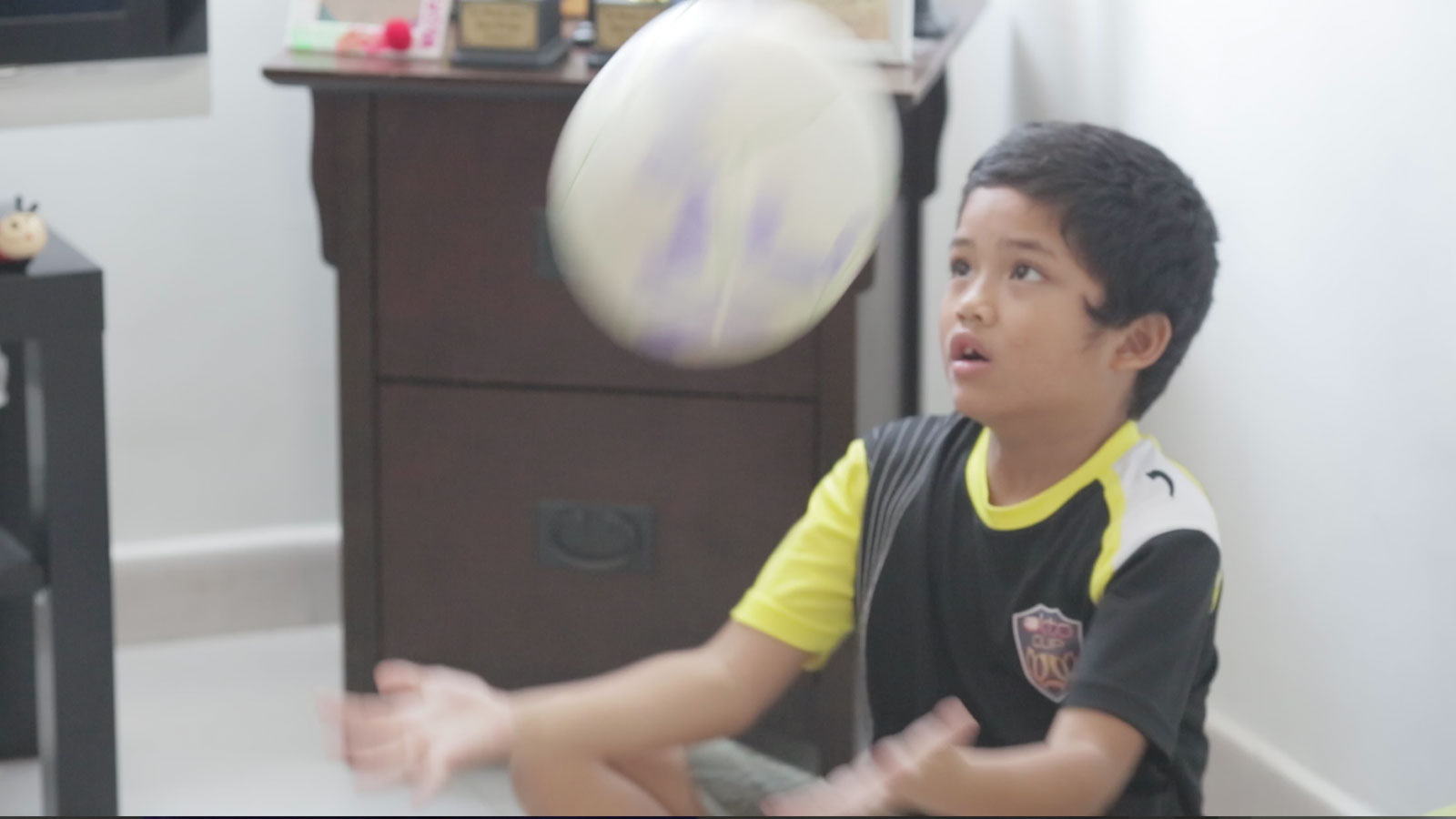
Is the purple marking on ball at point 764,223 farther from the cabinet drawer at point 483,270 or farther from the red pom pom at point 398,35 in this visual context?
the red pom pom at point 398,35

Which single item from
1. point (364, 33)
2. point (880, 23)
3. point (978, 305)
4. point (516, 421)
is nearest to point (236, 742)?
point (516, 421)

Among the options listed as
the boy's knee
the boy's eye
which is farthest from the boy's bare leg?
the boy's eye

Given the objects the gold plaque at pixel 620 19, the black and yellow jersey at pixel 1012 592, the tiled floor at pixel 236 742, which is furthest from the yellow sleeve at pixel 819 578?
the tiled floor at pixel 236 742

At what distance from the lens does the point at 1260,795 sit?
1740 millimetres

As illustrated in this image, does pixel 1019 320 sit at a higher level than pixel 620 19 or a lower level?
lower

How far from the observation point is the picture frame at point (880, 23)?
1.68 m

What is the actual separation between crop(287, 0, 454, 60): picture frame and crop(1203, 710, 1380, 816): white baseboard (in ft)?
3.11

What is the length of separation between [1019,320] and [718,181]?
22cm

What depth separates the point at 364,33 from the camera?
178 cm

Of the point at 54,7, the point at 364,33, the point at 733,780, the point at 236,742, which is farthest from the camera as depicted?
the point at 236,742

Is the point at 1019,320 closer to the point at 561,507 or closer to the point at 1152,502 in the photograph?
the point at 1152,502

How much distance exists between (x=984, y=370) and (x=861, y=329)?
0.60 m

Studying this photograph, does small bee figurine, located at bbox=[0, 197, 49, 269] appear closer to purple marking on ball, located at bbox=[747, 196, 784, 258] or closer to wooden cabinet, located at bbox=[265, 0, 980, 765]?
wooden cabinet, located at bbox=[265, 0, 980, 765]

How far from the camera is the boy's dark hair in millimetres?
1215
